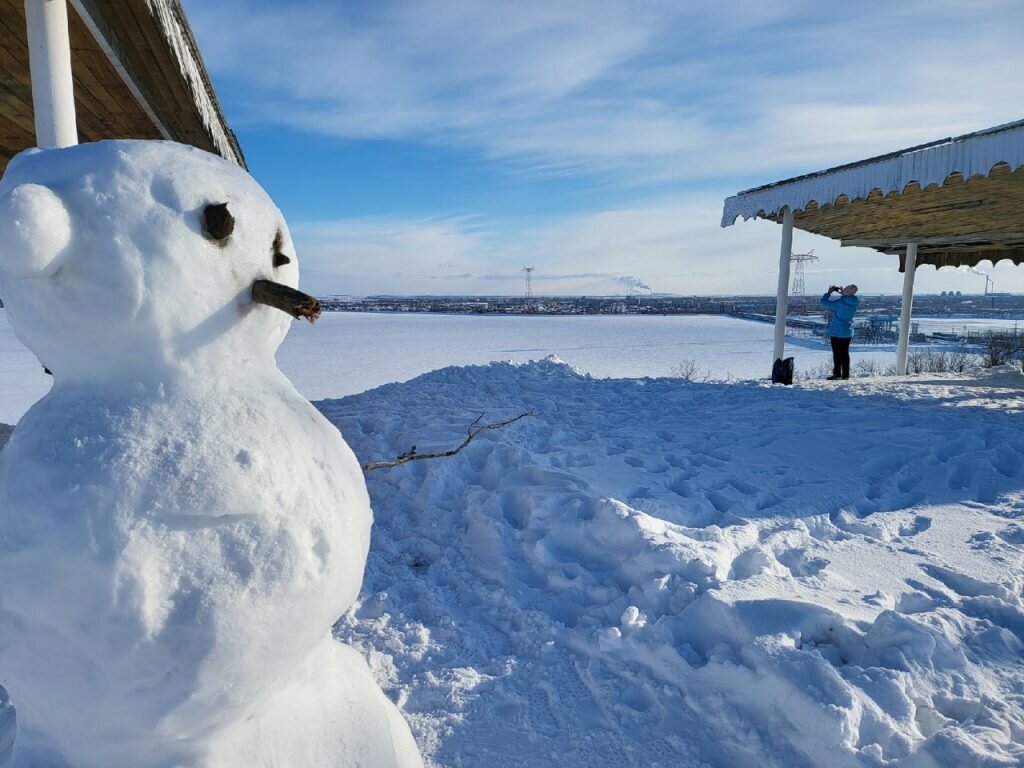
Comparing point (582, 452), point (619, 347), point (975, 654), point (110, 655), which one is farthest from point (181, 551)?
point (619, 347)

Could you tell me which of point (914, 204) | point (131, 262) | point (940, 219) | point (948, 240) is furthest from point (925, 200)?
point (131, 262)

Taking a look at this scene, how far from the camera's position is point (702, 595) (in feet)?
7.77

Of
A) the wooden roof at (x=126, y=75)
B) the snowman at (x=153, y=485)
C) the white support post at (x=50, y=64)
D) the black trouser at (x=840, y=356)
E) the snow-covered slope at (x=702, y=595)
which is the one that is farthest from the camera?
the black trouser at (x=840, y=356)

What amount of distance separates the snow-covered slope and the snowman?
47.5 inches

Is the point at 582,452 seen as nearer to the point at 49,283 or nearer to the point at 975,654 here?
the point at 975,654

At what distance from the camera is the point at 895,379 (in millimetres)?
8844

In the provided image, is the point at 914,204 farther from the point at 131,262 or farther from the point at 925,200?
the point at 131,262

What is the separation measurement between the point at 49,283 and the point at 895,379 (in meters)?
10.2

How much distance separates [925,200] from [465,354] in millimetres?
10672

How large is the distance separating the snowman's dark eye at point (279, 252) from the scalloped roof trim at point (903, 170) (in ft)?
17.1

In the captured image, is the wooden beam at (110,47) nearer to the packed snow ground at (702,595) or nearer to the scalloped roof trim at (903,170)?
the packed snow ground at (702,595)

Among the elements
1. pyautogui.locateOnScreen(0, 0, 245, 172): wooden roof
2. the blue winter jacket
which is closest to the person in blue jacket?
the blue winter jacket

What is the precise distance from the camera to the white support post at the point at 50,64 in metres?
2.52

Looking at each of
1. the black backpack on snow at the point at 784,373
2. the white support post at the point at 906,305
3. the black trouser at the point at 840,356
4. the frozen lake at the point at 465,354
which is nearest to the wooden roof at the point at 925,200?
→ the white support post at the point at 906,305
